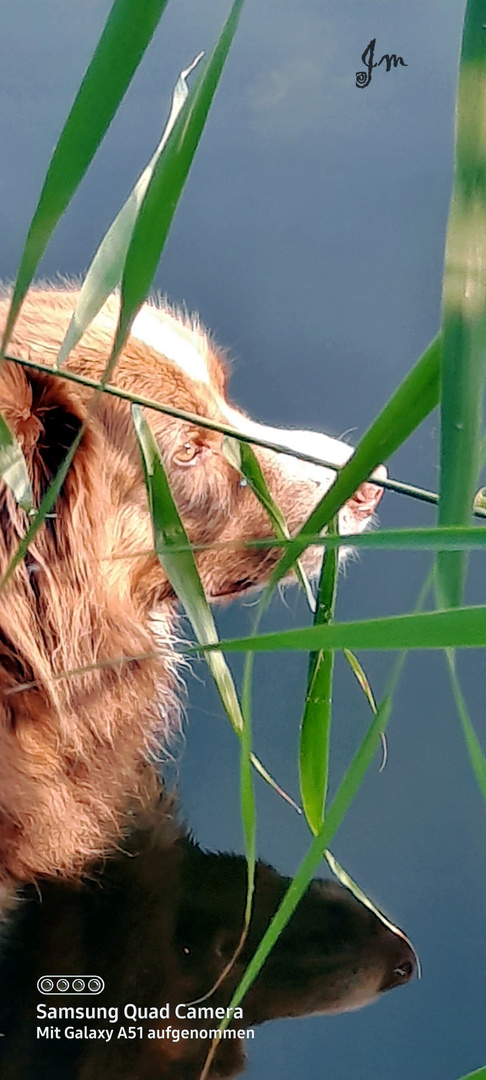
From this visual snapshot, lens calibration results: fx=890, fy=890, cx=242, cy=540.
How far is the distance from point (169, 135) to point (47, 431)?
497 millimetres

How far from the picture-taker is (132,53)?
0.28 meters

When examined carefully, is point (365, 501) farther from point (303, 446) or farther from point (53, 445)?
point (53, 445)

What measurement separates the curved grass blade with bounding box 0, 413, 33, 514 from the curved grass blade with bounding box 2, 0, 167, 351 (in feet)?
0.55

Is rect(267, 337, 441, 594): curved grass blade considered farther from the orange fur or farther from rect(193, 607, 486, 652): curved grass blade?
the orange fur

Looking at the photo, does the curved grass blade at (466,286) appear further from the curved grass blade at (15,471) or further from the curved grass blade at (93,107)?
the curved grass blade at (15,471)

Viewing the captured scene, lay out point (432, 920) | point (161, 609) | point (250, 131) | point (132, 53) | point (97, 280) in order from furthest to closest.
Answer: point (250, 131), point (161, 609), point (432, 920), point (97, 280), point (132, 53)

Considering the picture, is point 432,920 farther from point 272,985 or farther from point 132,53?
point 132,53

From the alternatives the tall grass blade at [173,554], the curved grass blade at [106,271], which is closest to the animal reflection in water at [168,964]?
the tall grass blade at [173,554]

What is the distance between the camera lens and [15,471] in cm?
53

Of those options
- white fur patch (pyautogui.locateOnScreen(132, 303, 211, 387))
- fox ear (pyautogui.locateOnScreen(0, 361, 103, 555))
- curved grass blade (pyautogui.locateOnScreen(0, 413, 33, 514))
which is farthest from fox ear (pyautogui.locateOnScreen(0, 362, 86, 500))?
curved grass blade (pyautogui.locateOnScreen(0, 413, 33, 514))

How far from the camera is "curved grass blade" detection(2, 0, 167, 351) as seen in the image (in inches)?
11.1

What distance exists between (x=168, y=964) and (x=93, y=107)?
2.74 feet

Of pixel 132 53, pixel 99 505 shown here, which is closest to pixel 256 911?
pixel 99 505

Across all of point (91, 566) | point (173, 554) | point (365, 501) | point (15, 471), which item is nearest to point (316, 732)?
point (173, 554)
